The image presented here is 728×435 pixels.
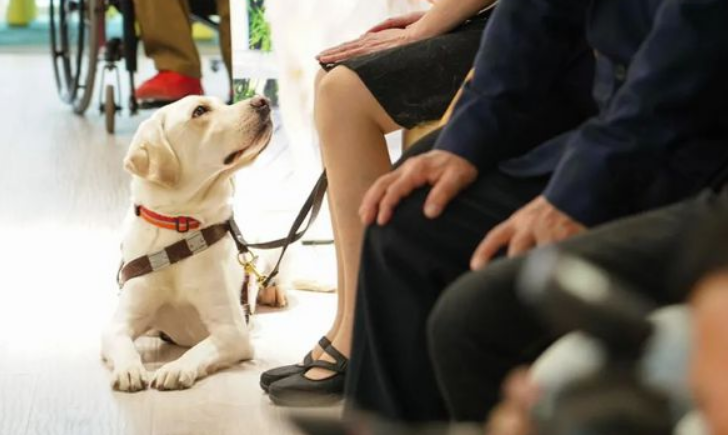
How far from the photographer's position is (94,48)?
481 centimetres

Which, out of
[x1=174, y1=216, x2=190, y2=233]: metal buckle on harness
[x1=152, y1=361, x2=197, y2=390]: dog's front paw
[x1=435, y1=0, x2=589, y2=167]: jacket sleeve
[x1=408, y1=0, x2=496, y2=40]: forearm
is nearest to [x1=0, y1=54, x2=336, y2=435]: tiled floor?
[x1=152, y1=361, x2=197, y2=390]: dog's front paw

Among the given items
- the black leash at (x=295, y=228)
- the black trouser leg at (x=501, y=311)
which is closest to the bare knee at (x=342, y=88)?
the black leash at (x=295, y=228)

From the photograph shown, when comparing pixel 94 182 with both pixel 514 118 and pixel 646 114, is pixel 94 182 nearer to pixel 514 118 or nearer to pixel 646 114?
pixel 514 118

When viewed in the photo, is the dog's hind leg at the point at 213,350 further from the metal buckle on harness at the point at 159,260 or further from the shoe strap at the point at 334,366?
the shoe strap at the point at 334,366

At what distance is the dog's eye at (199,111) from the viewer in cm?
265

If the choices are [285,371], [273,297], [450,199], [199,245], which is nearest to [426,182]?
[450,199]

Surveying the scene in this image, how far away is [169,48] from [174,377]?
2739 millimetres

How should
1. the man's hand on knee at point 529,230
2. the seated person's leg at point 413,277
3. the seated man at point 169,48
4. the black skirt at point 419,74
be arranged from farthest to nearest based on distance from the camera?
the seated man at point 169,48 < the black skirt at point 419,74 < the seated person's leg at point 413,277 < the man's hand on knee at point 529,230

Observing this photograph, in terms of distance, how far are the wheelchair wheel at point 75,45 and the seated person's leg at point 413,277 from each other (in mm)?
3425

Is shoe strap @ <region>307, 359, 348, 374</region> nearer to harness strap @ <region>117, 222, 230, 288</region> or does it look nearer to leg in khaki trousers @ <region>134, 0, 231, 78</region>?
harness strap @ <region>117, 222, 230, 288</region>

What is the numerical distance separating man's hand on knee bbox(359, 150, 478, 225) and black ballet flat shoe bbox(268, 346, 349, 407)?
70 centimetres

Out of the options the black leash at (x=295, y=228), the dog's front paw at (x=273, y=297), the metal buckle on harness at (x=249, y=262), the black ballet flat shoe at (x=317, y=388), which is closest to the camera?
the black ballet flat shoe at (x=317, y=388)

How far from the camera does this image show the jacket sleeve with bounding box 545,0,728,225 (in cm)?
136

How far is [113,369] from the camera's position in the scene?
2.44 metres
